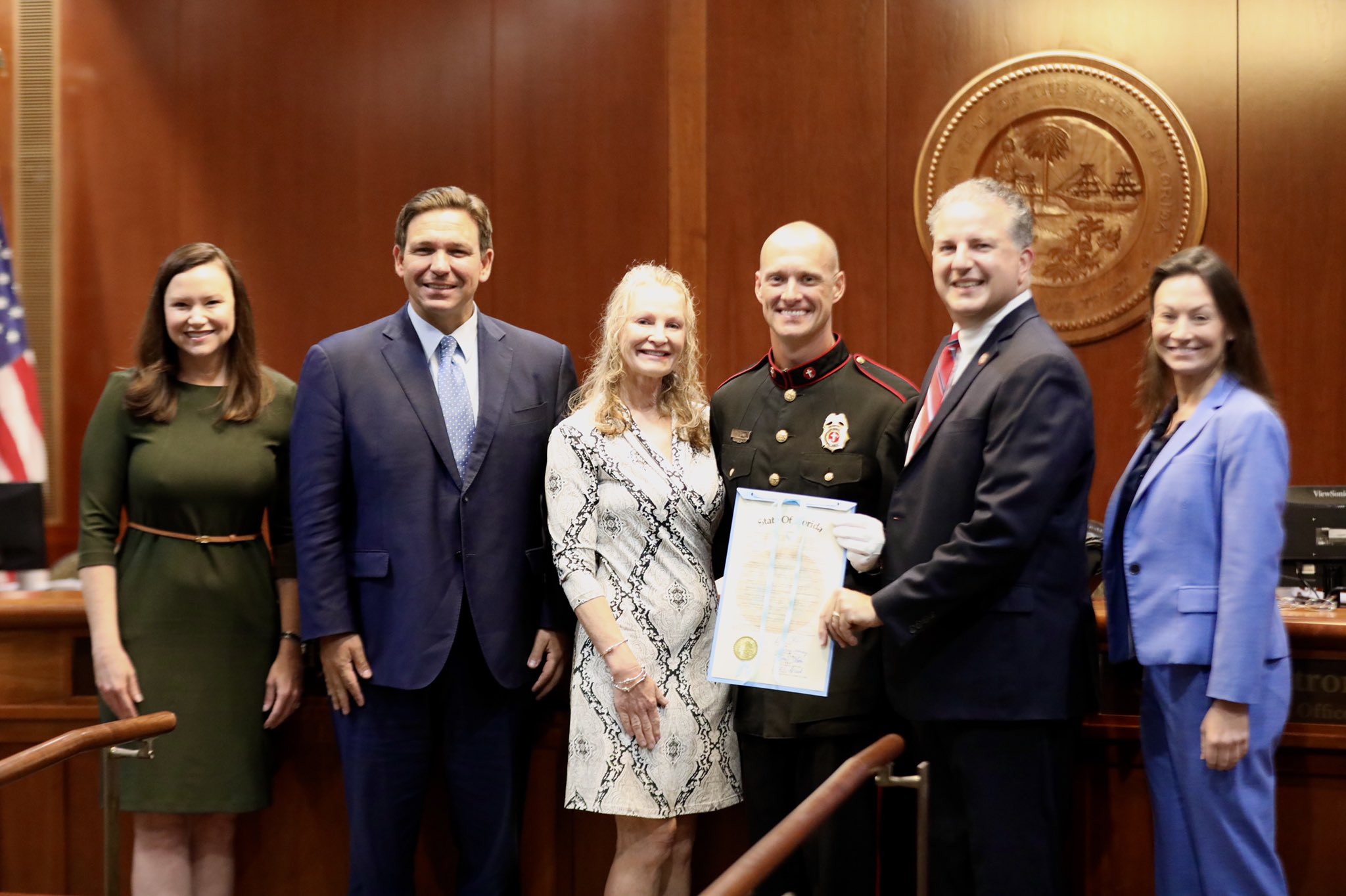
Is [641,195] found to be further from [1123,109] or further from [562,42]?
[1123,109]

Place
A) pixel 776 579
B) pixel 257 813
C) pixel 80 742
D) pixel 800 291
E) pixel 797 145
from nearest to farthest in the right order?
pixel 80 742
pixel 776 579
pixel 800 291
pixel 257 813
pixel 797 145

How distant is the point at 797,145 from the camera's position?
15.0ft

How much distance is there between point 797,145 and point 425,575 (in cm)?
266

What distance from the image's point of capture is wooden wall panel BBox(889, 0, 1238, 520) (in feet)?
14.0

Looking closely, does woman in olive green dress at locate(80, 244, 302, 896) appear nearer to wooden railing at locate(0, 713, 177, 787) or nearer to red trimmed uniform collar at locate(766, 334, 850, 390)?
wooden railing at locate(0, 713, 177, 787)

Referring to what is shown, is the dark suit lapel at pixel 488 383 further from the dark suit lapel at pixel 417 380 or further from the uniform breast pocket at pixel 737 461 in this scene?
the uniform breast pocket at pixel 737 461

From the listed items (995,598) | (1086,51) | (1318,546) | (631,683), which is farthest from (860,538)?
(1086,51)

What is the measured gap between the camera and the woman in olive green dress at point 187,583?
104 inches

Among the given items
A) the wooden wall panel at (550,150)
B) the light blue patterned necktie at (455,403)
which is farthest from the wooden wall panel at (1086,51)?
the light blue patterned necktie at (455,403)

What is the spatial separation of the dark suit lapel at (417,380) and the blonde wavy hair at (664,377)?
12.3 inches

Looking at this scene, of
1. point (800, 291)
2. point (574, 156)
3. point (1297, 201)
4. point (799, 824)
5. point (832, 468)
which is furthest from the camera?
point (574, 156)

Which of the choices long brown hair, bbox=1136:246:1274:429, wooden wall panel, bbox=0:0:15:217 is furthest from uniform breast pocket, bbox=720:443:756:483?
wooden wall panel, bbox=0:0:15:217

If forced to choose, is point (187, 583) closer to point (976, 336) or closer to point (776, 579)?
point (776, 579)

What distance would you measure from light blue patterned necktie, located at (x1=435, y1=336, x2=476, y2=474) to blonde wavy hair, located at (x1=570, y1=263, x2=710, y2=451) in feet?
0.82
